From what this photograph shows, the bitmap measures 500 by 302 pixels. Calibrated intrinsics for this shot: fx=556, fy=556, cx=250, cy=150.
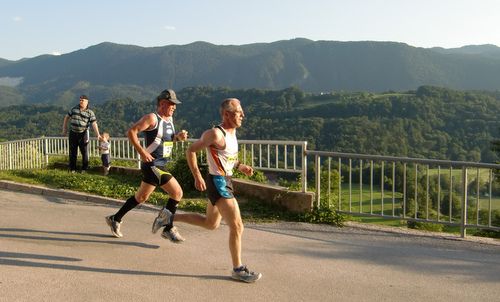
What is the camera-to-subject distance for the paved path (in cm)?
464

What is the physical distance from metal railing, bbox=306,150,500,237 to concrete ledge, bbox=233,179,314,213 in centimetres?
19

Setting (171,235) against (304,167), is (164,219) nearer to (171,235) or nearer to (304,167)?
(171,235)

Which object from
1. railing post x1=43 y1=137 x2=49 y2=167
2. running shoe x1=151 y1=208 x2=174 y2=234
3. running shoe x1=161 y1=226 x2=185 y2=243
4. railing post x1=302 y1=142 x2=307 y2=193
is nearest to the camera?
running shoe x1=151 y1=208 x2=174 y2=234

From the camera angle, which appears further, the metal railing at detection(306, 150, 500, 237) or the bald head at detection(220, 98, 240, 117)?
the metal railing at detection(306, 150, 500, 237)

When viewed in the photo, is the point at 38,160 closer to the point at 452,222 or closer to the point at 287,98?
the point at 452,222

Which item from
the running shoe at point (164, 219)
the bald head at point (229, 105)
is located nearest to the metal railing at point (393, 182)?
the running shoe at point (164, 219)

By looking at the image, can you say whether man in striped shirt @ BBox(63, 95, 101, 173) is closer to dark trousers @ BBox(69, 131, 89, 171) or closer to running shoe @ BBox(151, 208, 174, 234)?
dark trousers @ BBox(69, 131, 89, 171)

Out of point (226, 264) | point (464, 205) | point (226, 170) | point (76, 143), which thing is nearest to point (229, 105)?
point (226, 170)

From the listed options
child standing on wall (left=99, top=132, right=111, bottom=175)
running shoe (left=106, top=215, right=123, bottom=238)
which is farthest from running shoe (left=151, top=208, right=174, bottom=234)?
child standing on wall (left=99, top=132, right=111, bottom=175)

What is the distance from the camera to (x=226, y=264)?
5.51 m

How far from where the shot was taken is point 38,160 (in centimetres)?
1612

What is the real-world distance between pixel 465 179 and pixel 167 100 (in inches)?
158

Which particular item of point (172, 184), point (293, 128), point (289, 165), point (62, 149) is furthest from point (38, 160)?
point (293, 128)

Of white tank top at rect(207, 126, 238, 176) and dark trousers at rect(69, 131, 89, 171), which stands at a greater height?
white tank top at rect(207, 126, 238, 176)
